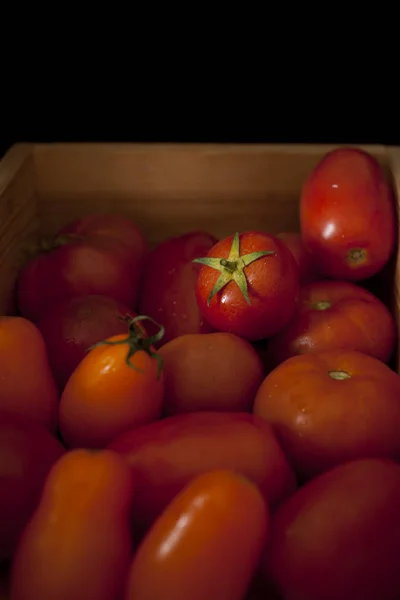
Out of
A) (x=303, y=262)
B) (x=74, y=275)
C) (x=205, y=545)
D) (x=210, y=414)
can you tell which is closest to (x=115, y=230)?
(x=74, y=275)

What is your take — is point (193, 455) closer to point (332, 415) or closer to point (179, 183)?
point (332, 415)

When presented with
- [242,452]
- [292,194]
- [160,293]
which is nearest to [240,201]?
[292,194]

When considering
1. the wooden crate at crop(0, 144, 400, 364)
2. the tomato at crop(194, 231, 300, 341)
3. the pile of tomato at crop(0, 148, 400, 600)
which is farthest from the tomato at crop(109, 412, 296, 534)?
the wooden crate at crop(0, 144, 400, 364)

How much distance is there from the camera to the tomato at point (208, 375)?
532mm

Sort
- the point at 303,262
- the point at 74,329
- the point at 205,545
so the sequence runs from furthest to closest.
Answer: the point at 303,262 → the point at 74,329 → the point at 205,545

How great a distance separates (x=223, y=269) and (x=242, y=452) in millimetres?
166

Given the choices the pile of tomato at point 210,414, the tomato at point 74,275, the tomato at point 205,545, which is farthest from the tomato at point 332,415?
the tomato at point 74,275

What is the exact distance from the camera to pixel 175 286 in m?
0.66

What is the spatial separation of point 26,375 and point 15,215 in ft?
0.79

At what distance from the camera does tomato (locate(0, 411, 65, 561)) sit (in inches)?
16.8

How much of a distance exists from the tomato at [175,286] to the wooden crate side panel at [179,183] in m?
0.08
